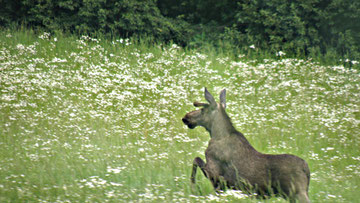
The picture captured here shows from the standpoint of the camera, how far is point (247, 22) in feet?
58.6

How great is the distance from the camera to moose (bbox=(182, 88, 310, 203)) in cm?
508

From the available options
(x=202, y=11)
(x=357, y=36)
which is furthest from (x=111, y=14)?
(x=357, y=36)

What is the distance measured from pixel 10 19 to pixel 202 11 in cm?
858

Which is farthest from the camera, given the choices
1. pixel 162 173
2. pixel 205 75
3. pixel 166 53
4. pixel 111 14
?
pixel 111 14

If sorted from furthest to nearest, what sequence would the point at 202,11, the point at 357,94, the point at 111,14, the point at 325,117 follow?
the point at 202,11 < the point at 111,14 < the point at 357,94 < the point at 325,117

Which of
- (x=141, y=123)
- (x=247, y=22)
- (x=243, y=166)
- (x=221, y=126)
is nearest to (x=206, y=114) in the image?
(x=221, y=126)

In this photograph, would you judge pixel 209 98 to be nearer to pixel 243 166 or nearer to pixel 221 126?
pixel 221 126

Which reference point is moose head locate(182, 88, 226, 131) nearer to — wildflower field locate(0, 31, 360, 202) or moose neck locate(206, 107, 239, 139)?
moose neck locate(206, 107, 239, 139)

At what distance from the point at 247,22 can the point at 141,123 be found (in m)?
10.1

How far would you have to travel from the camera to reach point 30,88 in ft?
33.3

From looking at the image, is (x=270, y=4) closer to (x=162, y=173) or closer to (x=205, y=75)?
(x=205, y=75)

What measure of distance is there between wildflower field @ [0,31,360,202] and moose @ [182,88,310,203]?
25 cm

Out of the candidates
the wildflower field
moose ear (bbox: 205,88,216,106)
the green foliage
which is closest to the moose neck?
moose ear (bbox: 205,88,216,106)

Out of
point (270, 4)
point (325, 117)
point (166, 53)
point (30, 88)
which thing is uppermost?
point (270, 4)
